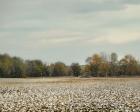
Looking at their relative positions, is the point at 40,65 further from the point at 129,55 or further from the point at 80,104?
the point at 80,104

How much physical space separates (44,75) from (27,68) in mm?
5778

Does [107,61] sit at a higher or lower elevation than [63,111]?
higher

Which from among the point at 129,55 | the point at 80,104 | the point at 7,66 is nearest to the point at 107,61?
the point at 129,55

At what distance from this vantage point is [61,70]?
160375 mm

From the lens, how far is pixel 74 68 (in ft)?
513

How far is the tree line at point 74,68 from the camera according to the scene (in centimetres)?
13700

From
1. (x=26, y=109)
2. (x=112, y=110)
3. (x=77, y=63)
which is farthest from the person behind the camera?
(x=77, y=63)

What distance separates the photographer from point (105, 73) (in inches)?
5679

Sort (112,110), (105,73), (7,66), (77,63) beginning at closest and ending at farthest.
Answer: (112,110) < (7,66) < (105,73) < (77,63)

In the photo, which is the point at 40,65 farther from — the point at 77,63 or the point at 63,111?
the point at 63,111

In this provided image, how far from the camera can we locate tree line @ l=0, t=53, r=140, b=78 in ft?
449

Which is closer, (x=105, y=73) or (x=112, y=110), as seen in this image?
(x=112, y=110)

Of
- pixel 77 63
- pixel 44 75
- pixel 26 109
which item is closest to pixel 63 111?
pixel 26 109

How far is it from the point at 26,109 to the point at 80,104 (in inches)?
139
